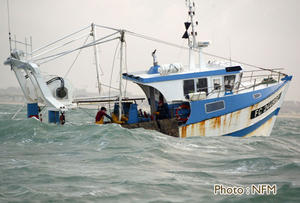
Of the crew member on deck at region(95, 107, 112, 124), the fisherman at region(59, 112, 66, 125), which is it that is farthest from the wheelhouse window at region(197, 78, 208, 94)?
the fisherman at region(59, 112, 66, 125)

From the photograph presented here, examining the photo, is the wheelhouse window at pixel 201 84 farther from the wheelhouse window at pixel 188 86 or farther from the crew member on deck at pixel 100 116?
the crew member on deck at pixel 100 116

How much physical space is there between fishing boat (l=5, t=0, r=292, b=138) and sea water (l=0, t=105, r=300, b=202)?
96cm

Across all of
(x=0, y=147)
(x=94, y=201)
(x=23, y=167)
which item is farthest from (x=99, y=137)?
(x=94, y=201)

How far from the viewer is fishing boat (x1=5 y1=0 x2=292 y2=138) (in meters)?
15.8

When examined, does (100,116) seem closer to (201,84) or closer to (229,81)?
(201,84)

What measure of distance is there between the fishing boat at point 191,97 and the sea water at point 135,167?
96 cm

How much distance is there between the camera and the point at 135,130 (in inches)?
602

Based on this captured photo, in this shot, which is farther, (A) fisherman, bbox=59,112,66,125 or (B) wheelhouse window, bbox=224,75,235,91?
(B) wheelhouse window, bbox=224,75,235,91

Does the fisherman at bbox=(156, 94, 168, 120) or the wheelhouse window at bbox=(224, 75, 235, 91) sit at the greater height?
the wheelhouse window at bbox=(224, 75, 235, 91)

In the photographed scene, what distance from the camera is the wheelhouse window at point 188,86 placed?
16.4 meters

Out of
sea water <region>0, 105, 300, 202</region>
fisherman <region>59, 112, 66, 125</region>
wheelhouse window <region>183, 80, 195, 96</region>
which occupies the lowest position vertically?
sea water <region>0, 105, 300, 202</region>

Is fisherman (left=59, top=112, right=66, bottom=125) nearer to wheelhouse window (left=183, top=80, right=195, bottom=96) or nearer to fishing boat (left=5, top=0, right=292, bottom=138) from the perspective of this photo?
fishing boat (left=5, top=0, right=292, bottom=138)

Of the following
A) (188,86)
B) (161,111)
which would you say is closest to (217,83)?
(188,86)

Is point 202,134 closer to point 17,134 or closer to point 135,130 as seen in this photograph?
point 135,130
